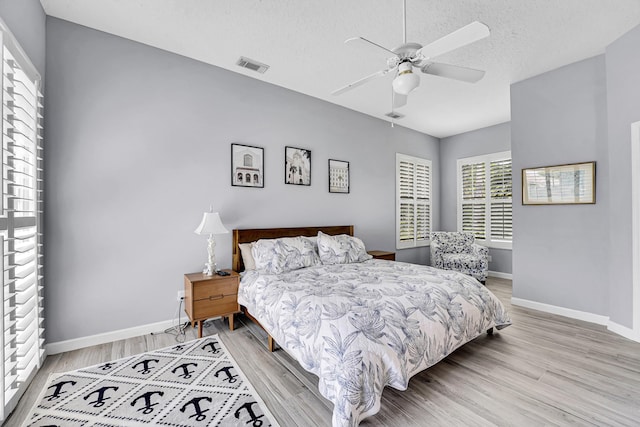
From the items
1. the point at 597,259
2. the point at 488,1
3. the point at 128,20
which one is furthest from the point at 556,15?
the point at 128,20

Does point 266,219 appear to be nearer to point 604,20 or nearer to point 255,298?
point 255,298

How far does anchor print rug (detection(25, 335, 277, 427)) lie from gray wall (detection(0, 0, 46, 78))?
8.39 feet

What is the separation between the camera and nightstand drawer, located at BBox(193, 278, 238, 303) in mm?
2910

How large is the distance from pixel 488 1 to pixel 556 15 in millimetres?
749

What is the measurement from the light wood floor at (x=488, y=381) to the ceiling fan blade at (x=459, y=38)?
7.78 feet

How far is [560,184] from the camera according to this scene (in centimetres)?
358

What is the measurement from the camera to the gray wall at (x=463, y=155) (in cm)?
547

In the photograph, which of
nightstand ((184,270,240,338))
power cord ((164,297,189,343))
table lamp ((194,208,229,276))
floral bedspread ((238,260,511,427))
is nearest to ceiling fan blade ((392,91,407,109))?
floral bedspread ((238,260,511,427))

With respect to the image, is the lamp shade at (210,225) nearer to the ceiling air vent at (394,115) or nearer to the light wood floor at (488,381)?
the light wood floor at (488,381)

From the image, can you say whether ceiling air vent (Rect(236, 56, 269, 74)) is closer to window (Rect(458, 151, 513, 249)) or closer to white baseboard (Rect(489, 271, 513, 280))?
window (Rect(458, 151, 513, 249))

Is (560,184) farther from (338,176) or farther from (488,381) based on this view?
(338,176)

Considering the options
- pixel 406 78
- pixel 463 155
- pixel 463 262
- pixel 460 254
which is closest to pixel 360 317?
pixel 406 78

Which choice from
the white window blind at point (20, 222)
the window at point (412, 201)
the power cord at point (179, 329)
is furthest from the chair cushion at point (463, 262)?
the white window blind at point (20, 222)

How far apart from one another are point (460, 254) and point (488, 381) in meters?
3.52
